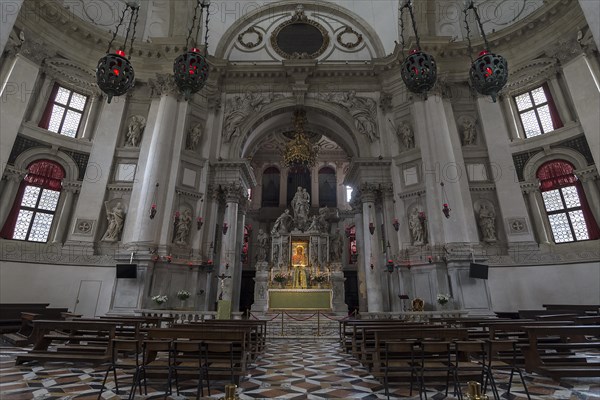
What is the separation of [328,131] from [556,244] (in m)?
12.2

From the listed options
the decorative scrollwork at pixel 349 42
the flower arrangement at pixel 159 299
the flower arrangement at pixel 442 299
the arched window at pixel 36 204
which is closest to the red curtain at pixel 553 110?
the flower arrangement at pixel 442 299

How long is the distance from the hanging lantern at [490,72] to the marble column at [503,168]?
26.7ft

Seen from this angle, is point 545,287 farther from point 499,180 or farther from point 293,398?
point 293,398

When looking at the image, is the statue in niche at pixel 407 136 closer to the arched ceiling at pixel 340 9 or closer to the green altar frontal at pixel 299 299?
the arched ceiling at pixel 340 9

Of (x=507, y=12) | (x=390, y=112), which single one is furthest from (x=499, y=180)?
(x=507, y=12)

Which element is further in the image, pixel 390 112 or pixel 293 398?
pixel 390 112

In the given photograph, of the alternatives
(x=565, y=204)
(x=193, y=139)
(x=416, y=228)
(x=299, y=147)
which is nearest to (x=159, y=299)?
(x=193, y=139)

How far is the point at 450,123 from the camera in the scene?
1405cm

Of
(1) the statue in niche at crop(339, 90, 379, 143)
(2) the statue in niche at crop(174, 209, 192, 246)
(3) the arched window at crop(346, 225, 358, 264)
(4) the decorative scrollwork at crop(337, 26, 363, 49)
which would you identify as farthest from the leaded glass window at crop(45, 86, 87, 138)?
(3) the arched window at crop(346, 225, 358, 264)

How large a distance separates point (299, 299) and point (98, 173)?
11318 millimetres

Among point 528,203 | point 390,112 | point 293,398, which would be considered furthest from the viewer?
point 390,112

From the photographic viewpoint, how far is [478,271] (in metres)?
11.1

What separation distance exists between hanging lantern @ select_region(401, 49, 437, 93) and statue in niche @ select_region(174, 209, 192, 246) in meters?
10.8

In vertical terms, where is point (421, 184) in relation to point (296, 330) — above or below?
above
